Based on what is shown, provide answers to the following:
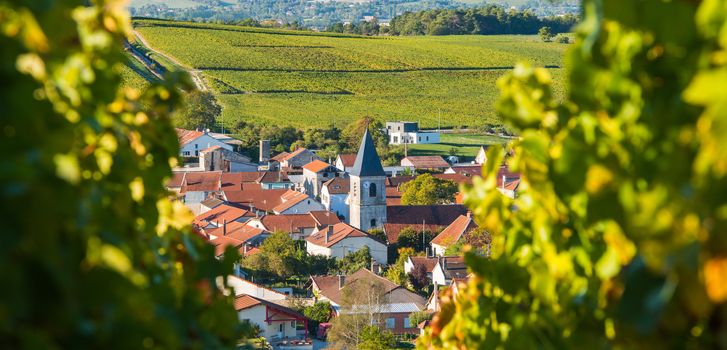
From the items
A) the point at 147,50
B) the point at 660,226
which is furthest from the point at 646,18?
the point at 147,50

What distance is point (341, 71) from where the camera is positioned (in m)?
96.6

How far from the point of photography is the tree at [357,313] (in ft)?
93.9

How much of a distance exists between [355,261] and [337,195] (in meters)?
12.6

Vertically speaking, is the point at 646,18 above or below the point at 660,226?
above

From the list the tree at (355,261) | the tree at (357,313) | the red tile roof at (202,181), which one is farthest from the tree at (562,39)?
the tree at (357,313)

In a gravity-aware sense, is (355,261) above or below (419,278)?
below

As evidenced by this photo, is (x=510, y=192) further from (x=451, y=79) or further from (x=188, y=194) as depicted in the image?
(x=451, y=79)

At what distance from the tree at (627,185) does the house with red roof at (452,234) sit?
41.3 meters

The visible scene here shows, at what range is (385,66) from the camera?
99.7 metres

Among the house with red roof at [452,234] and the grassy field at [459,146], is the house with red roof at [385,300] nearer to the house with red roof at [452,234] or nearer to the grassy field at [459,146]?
the house with red roof at [452,234]

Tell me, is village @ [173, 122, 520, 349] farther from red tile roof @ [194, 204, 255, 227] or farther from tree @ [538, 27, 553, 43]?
tree @ [538, 27, 553, 43]

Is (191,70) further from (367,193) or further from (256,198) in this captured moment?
(367,193)

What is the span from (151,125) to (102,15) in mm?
369

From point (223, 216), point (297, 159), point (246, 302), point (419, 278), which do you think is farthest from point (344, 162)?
point (246, 302)
